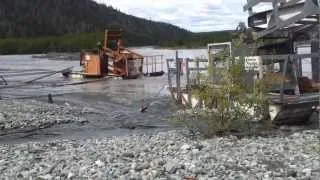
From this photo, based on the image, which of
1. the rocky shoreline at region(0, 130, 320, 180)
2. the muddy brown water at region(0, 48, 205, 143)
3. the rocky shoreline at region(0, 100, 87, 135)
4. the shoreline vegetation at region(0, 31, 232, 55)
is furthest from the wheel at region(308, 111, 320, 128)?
the shoreline vegetation at region(0, 31, 232, 55)

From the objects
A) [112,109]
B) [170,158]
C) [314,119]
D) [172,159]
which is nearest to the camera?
[172,159]

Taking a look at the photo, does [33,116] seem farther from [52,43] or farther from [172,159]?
[52,43]

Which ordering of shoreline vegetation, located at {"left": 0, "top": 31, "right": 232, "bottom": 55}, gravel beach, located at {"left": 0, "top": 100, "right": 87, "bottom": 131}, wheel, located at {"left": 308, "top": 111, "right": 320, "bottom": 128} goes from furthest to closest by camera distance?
1. shoreline vegetation, located at {"left": 0, "top": 31, "right": 232, "bottom": 55}
2. gravel beach, located at {"left": 0, "top": 100, "right": 87, "bottom": 131}
3. wheel, located at {"left": 308, "top": 111, "right": 320, "bottom": 128}

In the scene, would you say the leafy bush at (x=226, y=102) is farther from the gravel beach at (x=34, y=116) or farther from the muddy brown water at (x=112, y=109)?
the gravel beach at (x=34, y=116)

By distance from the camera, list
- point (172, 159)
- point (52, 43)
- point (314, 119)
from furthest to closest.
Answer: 1. point (52, 43)
2. point (314, 119)
3. point (172, 159)

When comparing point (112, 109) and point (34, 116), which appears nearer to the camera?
point (34, 116)

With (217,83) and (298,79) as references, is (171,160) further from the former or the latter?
(298,79)

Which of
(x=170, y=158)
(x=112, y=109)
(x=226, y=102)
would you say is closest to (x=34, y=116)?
(x=112, y=109)

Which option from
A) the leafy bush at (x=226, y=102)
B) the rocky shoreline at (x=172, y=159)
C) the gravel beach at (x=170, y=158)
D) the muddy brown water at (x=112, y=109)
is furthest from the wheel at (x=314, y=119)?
the muddy brown water at (x=112, y=109)

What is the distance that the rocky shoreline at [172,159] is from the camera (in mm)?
9945

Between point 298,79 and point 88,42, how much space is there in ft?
477

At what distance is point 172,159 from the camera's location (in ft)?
36.8

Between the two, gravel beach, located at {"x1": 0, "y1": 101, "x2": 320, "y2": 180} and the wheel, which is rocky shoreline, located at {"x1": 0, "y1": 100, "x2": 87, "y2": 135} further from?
the wheel

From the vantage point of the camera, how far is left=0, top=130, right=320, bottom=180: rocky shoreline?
9945 millimetres
